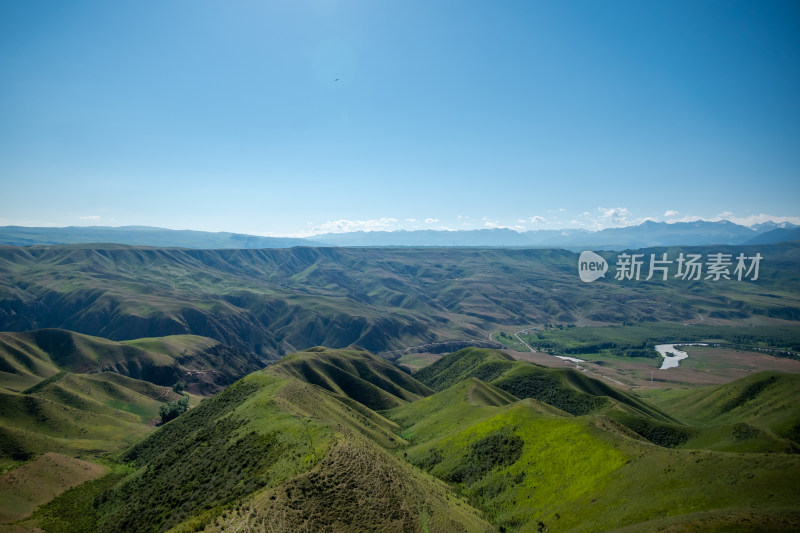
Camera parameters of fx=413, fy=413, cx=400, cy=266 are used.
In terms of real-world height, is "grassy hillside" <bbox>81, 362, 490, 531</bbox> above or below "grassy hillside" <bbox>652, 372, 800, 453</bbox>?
above

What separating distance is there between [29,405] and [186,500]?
259 feet

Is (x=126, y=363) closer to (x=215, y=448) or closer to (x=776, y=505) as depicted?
(x=215, y=448)

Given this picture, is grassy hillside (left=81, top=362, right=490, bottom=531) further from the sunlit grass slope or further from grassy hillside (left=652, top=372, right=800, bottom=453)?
grassy hillside (left=652, top=372, right=800, bottom=453)

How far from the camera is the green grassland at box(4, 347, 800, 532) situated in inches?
1730

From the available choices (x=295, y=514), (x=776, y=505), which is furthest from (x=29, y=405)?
(x=776, y=505)

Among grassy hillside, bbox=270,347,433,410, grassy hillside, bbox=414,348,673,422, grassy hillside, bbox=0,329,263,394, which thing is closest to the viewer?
grassy hillside, bbox=414,348,673,422

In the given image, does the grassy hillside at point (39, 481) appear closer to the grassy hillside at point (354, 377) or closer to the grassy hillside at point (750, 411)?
the grassy hillside at point (354, 377)

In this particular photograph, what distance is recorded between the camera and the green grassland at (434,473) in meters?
43.9

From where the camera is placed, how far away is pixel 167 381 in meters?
188

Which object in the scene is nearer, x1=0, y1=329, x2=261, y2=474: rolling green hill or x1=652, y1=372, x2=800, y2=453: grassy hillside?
x1=652, y1=372, x2=800, y2=453: grassy hillside

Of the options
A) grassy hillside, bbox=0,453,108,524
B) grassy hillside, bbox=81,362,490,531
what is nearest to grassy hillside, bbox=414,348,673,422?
grassy hillside, bbox=81,362,490,531

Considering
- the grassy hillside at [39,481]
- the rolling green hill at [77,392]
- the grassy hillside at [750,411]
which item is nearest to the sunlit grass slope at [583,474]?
the grassy hillside at [750,411]

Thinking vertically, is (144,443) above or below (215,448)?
below

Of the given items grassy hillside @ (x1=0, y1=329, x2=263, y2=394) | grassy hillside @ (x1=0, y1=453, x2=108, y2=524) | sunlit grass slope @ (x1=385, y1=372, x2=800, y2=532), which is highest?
sunlit grass slope @ (x1=385, y1=372, x2=800, y2=532)
